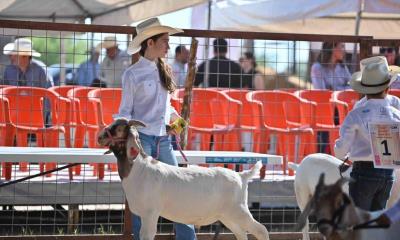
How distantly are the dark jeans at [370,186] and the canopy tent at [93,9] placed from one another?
26.0 feet

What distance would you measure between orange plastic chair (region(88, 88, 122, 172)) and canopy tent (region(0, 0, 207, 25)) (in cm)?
377

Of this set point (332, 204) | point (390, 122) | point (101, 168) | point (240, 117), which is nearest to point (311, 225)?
point (240, 117)

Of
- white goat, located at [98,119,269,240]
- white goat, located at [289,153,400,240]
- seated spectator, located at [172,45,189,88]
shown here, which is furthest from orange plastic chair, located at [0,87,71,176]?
white goat, located at [98,119,269,240]

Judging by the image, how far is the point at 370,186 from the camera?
720cm

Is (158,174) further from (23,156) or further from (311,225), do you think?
(311,225)

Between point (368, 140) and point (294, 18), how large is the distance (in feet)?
29.7

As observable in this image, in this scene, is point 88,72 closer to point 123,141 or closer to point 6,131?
point 6,131

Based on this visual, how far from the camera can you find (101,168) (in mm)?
10711

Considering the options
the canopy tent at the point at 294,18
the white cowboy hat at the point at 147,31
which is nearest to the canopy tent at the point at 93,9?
the canopy tent at the point at 294,18

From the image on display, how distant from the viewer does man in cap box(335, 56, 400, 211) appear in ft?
23.6

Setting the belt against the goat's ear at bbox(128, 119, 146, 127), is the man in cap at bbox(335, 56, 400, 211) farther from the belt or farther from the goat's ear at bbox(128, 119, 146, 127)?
the goat's ear at bbox(128, 119, 146, 127)

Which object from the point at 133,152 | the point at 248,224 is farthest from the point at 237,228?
the point at 133,152

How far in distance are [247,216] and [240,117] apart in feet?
13.3

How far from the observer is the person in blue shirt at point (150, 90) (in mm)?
7844
